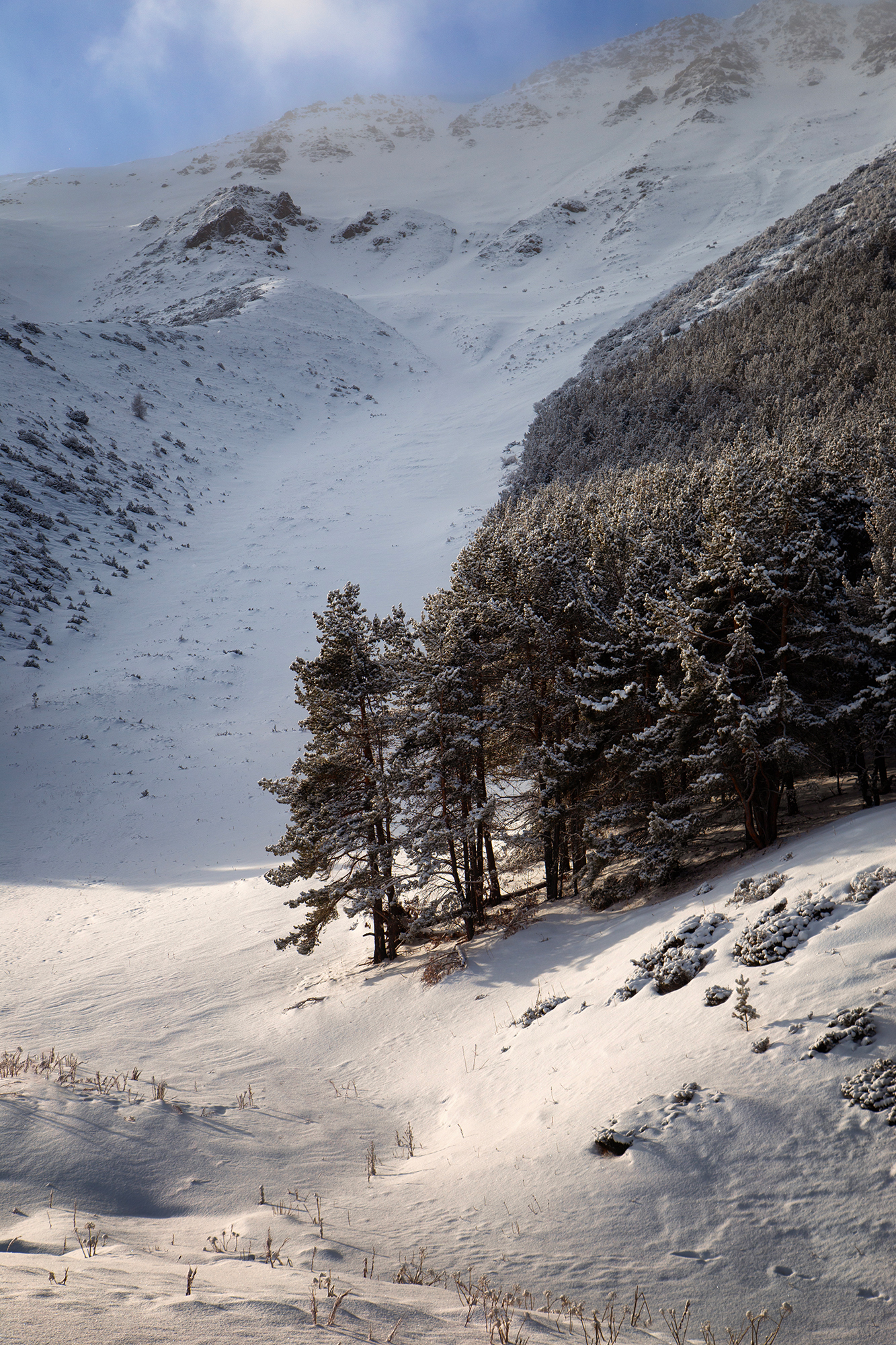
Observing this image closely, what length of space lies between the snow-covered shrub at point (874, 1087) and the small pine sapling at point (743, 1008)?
4.36 feet

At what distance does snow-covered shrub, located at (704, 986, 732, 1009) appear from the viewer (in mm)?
8305

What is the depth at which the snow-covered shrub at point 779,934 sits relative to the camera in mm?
8641

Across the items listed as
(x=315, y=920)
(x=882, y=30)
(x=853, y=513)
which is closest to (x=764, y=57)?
(x=882, y=30)

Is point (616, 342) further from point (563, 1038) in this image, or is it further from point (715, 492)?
point (563, 1038)

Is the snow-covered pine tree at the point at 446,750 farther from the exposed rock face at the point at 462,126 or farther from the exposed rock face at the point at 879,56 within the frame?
the exposed rock face at the point at 462,126

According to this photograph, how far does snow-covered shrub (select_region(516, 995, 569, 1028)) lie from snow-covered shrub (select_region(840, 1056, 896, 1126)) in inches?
211

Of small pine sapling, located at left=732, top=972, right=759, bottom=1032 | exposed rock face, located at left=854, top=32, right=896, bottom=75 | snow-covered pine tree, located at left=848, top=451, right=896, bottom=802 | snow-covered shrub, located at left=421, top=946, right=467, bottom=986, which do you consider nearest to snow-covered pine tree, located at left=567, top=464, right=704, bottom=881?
snow-covered pine tree, located at left=848, top=451, right=896, bottom=802

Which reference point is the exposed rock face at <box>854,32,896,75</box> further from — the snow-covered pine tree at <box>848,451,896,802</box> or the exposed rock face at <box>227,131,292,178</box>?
the snow-covered pine tree at <box>848,451,896,802</box>

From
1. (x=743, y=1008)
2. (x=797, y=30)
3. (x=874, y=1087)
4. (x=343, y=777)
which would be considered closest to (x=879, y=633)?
(x=743, y=1008)

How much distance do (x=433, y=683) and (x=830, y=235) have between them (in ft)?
203

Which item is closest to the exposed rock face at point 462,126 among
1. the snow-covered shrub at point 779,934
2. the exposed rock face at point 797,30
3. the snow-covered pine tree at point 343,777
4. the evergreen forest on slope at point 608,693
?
the exposed rock face at point 797,30

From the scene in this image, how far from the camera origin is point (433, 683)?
14312 mm

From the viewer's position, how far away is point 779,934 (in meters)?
8.83

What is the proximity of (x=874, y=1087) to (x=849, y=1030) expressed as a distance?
2.09 ft
